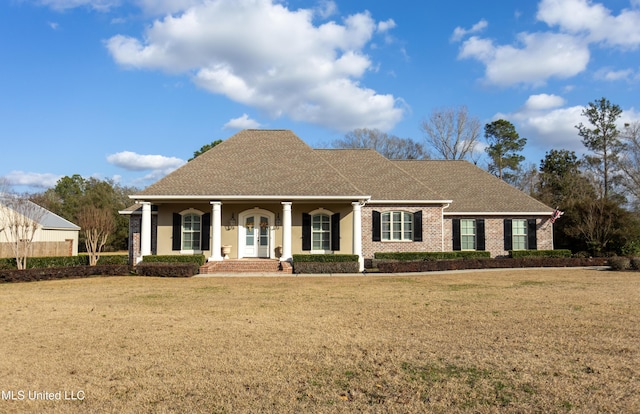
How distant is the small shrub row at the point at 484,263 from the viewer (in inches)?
780

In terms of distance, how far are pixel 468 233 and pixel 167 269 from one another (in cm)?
1592

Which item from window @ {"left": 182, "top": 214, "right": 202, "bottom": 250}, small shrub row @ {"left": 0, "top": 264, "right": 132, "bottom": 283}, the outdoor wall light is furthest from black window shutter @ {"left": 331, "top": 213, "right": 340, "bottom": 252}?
small shrub row @ {"left": 0, "top": 264, "right": 132, "bottom": 283}

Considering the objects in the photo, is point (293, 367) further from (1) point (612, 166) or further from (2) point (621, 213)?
(1) point (612, 166)

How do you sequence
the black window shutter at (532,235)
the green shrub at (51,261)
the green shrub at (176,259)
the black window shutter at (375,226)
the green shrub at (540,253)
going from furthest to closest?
1. the black window shutter at (532,235)
2. the green shrub at (540,253)
3. the black window shutter at (375,226)
4. the green shrub at (51,261)
5. the green shrub at (176,259)

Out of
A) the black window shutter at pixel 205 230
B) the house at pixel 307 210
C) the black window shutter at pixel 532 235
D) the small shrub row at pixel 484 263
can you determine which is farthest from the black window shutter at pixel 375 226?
the black window shutter at pixel 532 235

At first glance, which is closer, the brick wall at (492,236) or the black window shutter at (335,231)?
the black window shutter at (335,231)

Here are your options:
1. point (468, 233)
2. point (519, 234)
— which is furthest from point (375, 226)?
point (519, 234)

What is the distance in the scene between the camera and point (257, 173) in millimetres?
22188

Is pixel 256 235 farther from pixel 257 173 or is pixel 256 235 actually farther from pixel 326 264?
pixel 326 264

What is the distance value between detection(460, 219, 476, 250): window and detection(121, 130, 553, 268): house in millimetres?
56

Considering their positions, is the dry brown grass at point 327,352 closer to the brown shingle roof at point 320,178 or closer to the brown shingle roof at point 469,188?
the brown shingle roof at point 320,178

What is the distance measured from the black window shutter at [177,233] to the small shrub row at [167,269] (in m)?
2.98

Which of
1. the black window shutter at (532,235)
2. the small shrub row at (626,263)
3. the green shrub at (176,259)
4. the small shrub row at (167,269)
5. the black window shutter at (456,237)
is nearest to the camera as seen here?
the small shrub row at (167,269)

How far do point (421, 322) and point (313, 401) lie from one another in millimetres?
4396
